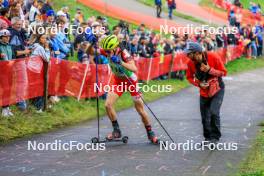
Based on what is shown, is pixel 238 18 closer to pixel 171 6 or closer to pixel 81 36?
pixel 171 6

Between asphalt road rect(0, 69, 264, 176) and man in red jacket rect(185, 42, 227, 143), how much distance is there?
503 mm

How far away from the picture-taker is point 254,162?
1127 centimetres

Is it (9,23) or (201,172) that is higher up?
(9,23)

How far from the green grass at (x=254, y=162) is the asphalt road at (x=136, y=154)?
0.17 meters

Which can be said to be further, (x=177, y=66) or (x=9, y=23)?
(x=177, y=66)

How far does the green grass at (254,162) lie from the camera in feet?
33.4

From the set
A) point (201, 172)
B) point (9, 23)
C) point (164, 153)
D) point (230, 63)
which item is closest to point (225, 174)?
point (201, 172)

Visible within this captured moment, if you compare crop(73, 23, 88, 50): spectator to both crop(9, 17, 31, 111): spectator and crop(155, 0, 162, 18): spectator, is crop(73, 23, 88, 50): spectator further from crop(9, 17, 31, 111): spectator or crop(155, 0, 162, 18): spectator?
crop(155, 0, 162, 18): spectator

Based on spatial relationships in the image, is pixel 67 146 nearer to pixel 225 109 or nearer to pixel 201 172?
pixel 201 172

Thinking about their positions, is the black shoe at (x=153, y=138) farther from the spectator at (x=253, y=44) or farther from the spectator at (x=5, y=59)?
the spectator at (x=253, y=44)

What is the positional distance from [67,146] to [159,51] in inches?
602

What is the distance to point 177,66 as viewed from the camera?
97.1 feet

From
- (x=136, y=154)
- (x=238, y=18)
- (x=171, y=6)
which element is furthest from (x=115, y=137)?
(x=238, y=18)

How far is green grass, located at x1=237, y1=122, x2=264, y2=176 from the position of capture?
33.4ft
